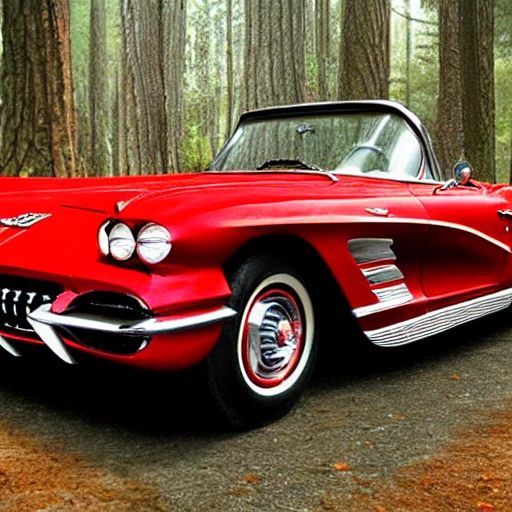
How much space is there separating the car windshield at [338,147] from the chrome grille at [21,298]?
1684 mm

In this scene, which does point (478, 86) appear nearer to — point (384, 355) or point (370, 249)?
point (384, 355)

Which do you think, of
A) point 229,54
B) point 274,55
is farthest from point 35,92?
point 229,54

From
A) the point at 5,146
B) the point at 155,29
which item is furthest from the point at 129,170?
the point at 5,146

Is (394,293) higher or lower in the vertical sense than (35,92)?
lower

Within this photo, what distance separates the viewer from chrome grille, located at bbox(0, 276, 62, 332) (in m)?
2.57

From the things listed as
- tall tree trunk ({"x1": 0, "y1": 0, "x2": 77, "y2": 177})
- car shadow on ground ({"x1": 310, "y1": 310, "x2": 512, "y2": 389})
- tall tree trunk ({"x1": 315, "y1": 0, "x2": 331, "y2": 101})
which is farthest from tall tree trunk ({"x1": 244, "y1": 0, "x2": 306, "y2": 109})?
tall tree trunk ({"x1": 315, "y1": 0, "x2": 331, "y2": 101})

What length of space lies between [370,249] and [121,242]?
1.20 metres

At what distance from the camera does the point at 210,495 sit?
86.4 inches

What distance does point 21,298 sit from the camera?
263 cm

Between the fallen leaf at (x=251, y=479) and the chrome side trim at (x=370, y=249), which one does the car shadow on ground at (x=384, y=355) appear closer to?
the chrome side trim at (x=370, y=249)

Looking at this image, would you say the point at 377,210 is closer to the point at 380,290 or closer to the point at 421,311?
the point at 380,290

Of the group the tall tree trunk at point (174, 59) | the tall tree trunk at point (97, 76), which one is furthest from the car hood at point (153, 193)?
the tall tree trunk at point (97, 76)

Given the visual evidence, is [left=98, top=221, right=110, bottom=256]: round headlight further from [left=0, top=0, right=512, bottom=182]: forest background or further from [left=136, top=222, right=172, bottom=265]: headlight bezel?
[left=0, top=0, right=512, bottom=182]: forest background

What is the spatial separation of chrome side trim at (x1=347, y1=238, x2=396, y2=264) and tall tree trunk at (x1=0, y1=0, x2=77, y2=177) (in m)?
4.07
